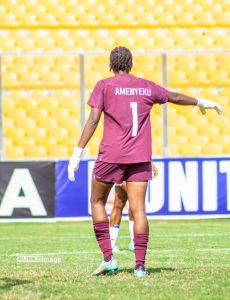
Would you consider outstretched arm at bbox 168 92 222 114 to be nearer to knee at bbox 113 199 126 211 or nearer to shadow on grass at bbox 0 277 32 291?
shadow on grass at bbox 0 277 32 291

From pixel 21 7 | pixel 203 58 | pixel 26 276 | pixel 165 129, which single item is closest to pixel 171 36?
pixel 203 58

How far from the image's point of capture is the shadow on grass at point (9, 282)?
25.9 ft

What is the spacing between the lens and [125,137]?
8.45m

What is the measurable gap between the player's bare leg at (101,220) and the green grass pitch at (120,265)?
0.15 metres

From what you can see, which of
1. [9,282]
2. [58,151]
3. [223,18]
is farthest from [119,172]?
[223,18]

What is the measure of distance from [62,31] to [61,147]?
440 centimetres

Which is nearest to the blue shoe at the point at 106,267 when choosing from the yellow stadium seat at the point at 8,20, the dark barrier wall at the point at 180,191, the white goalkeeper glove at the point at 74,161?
the white goalkeeper glove at the point at 74,161

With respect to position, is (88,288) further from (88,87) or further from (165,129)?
(88,87)

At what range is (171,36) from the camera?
2408cm

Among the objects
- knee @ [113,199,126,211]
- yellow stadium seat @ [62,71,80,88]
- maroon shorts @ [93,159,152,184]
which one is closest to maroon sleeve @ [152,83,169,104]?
maroon shorts @ [93,159,152,184]

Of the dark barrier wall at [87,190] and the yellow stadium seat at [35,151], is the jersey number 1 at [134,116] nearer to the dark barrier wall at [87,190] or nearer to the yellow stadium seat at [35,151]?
the dark barrier wall at [87,190]

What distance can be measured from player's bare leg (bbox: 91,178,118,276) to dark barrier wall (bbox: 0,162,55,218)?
29.2 feet

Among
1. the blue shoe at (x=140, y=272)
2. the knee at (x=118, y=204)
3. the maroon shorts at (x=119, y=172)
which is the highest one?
the maroon shorts at (x=119, y=172)

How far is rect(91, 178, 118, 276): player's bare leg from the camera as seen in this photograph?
8648mm
